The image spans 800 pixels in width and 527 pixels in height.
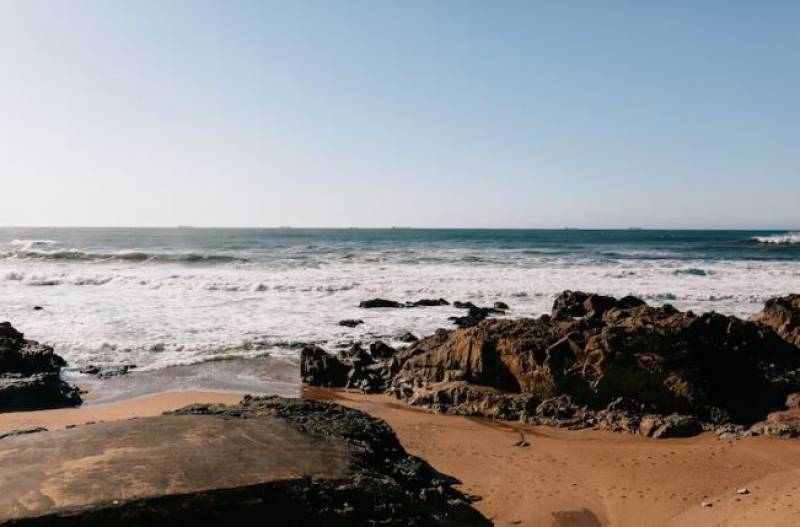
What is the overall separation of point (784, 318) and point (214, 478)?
11541mm

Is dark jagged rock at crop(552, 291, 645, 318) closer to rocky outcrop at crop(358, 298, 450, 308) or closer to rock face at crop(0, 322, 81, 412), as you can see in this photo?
rocky outcrop at crop(358, 298, 450, 308)

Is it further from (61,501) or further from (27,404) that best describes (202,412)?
(27,404)

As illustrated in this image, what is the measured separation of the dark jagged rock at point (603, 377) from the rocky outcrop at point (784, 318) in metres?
1.87

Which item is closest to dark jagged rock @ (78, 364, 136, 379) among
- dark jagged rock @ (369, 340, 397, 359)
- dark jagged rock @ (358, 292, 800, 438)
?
dark jagged rock @ (369, 340, 397, 359)

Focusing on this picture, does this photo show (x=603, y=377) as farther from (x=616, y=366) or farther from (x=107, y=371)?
(x=107, y=371)

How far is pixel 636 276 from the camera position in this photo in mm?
29344

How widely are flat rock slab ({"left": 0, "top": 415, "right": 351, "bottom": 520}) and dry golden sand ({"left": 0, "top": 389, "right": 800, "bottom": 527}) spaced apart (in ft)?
6.72

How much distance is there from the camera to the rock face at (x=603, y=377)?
7754 mm

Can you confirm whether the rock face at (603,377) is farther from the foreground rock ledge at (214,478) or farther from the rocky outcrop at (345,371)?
the foreground rock ledge at (214,478)

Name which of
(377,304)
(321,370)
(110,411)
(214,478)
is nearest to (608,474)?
(214,478)

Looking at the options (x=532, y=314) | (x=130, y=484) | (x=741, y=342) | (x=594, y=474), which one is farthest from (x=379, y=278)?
(x=130, y=484)

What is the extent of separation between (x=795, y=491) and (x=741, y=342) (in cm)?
501

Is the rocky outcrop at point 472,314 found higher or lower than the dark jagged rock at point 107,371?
higher

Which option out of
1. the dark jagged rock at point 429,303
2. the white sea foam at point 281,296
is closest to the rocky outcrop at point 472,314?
the dark jagged rock at point 429,303
